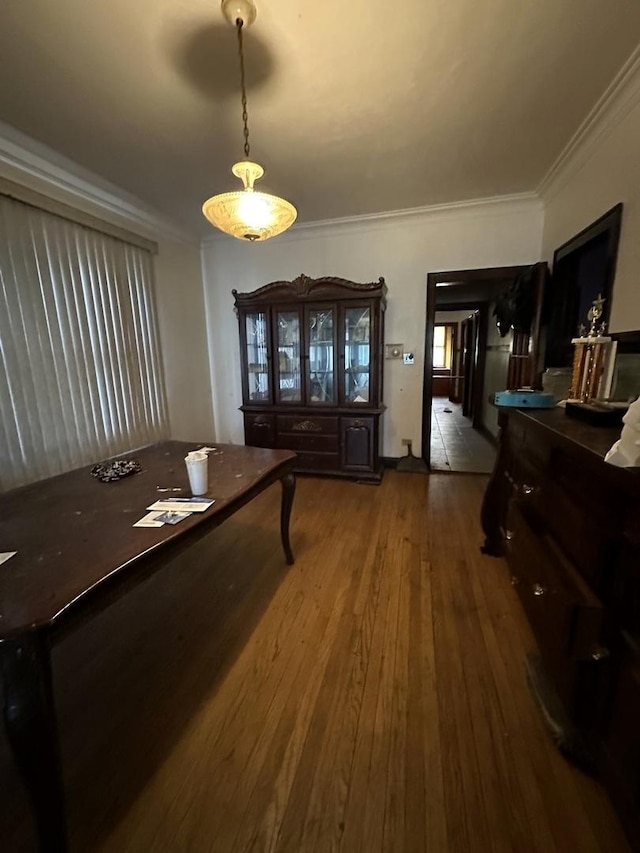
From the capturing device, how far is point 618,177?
1.79 metres

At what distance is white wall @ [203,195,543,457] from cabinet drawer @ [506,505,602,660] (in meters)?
2.21

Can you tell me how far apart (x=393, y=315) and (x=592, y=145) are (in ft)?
5.85

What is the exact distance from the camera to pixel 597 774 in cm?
101

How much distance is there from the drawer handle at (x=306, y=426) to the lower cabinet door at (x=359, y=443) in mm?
258

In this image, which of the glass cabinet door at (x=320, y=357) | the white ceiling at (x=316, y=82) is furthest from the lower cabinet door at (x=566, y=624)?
the glass cabinet door at (x=320, y=357)

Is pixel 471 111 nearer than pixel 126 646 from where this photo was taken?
No

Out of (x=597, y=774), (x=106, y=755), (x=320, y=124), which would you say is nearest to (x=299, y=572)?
(x=106, y=755)

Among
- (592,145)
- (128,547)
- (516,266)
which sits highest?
(592,145)

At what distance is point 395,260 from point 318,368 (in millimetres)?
1312

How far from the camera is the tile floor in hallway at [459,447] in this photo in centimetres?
379

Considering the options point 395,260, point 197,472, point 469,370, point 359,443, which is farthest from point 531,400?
point 469,370

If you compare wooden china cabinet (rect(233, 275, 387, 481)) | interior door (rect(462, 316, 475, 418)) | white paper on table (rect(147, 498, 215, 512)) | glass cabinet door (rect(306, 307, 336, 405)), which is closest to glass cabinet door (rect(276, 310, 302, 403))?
wooden china cabinet (rect(233, 275, 387, 481))

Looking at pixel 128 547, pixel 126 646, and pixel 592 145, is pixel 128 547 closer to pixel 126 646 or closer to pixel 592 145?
pixel 126 646

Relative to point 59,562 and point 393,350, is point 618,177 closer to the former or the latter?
point 393,350
